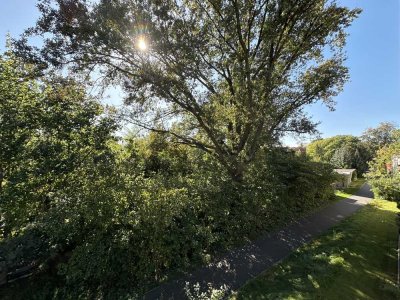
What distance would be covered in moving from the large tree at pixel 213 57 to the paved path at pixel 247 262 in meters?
3.27

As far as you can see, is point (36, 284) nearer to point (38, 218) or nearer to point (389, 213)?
point (38, 218)

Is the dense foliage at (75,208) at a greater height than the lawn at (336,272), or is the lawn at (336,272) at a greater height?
the dense foliage at (75,208)

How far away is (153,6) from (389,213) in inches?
719

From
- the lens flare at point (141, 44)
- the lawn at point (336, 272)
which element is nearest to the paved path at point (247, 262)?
the lawn at point (336, 272)

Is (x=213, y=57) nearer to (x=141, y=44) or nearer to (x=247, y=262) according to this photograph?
(x=141, y=44)

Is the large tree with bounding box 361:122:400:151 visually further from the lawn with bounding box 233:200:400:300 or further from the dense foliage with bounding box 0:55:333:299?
the dense foliage with bounding box 0:55:333:299

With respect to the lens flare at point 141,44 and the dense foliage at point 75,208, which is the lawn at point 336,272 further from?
the lens flare at point 141,44

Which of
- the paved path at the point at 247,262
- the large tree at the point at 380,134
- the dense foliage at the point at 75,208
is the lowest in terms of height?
the paved path at the point at 247,262

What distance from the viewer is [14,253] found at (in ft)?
15.8

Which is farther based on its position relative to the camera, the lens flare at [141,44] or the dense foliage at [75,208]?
the lens flare at [141,44]

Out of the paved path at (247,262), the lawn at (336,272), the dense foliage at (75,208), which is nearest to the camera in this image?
the dense foliage at (75,208)

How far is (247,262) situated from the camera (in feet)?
25.0

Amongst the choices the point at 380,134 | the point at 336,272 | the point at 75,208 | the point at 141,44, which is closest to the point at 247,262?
the point at 336,272

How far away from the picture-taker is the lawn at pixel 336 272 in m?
5.73
